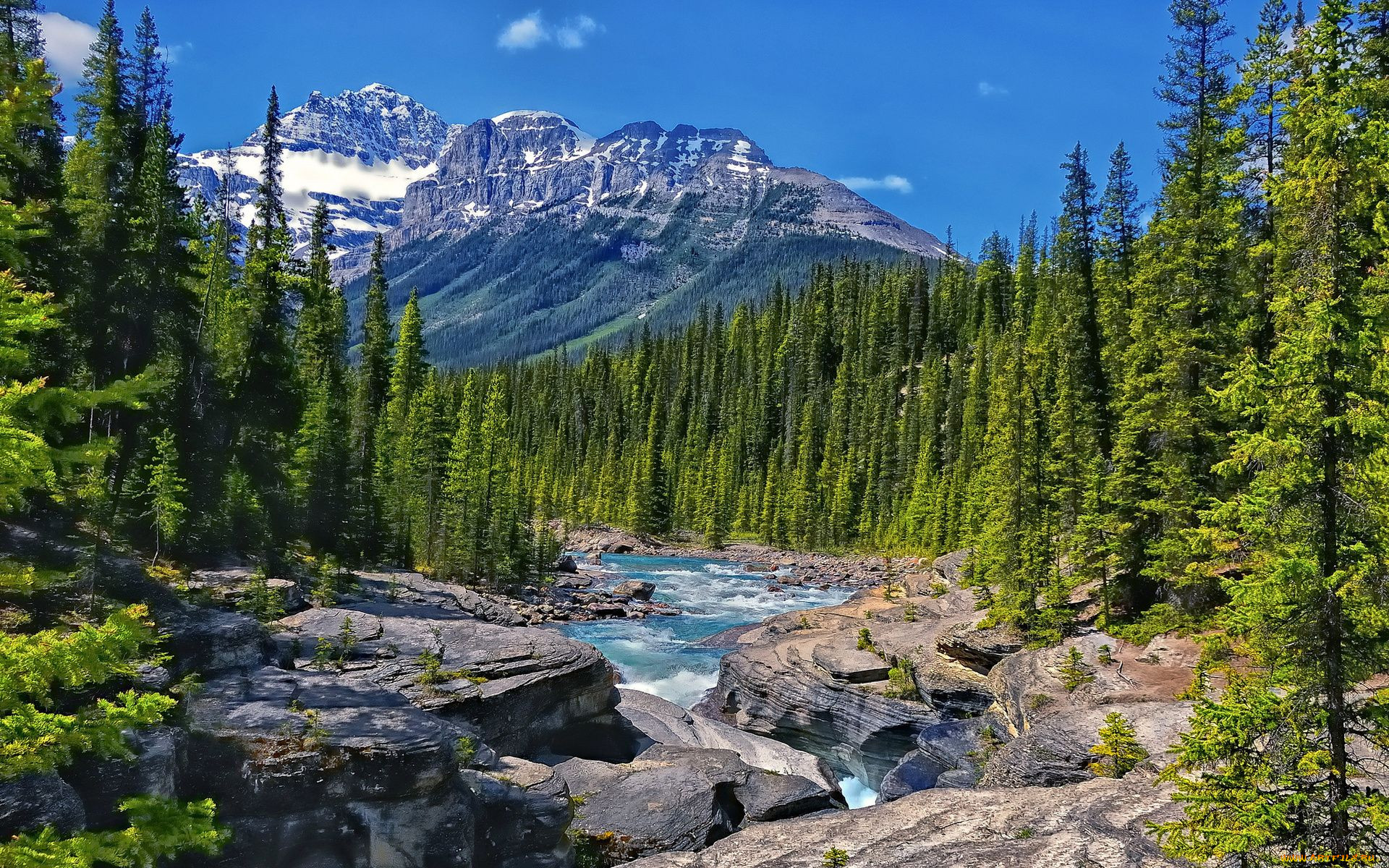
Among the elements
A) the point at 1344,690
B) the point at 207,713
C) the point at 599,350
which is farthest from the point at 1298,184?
the point at 599,350

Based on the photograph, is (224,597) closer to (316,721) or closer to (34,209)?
(316,721)

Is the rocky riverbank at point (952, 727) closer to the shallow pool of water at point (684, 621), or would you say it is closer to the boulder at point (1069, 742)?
the boulder at point (1069, 742)

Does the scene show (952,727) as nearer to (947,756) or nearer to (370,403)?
(947,756)

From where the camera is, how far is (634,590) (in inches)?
2064

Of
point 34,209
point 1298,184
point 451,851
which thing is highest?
point 1298,184

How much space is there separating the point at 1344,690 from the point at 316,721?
48.3ft

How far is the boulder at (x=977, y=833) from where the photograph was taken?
11.0 meters

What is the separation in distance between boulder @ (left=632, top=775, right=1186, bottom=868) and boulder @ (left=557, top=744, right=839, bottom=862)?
1.57 meters

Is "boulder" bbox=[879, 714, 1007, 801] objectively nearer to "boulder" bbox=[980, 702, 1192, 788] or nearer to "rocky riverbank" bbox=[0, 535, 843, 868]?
"rocky riverbank" bbox=[0, 535, 843, 868]

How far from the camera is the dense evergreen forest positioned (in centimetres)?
792

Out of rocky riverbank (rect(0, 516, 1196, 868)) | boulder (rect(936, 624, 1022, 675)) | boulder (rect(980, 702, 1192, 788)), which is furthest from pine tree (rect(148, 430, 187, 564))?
boulder (rect(936, 624, 1022, 675))

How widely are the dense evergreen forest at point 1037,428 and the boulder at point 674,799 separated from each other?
884 cm

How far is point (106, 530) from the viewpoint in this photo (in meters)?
20.2

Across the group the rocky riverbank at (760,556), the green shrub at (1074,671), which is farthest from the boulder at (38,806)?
the rocky riverbank at (760,556)
